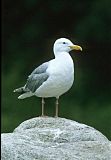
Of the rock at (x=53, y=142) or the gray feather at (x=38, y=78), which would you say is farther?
the gray feather at (x=38, y=78)

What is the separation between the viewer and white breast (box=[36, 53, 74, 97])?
7008 mm

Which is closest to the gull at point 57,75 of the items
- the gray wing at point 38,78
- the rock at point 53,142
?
the gray wing at point 38,78

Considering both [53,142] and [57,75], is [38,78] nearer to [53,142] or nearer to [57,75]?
[57,75]

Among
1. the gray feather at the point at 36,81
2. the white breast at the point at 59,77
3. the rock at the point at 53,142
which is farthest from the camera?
the gray feather at the point at 36,81

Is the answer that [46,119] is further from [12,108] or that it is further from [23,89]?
[12,108]

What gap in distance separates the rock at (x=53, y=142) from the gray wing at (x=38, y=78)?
1.06 ft

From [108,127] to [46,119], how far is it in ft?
16.3

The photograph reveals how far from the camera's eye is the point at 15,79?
13.1 meters

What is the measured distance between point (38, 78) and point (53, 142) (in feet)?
2.54

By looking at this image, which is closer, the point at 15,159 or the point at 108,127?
the point at 15,159

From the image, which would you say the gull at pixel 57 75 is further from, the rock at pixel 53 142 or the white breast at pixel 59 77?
the rock at pixel 53 142

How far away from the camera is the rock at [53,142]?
6.25 meters

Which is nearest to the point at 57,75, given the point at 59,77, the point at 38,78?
the point at 59,77

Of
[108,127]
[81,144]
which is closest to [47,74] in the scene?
[81,144]
